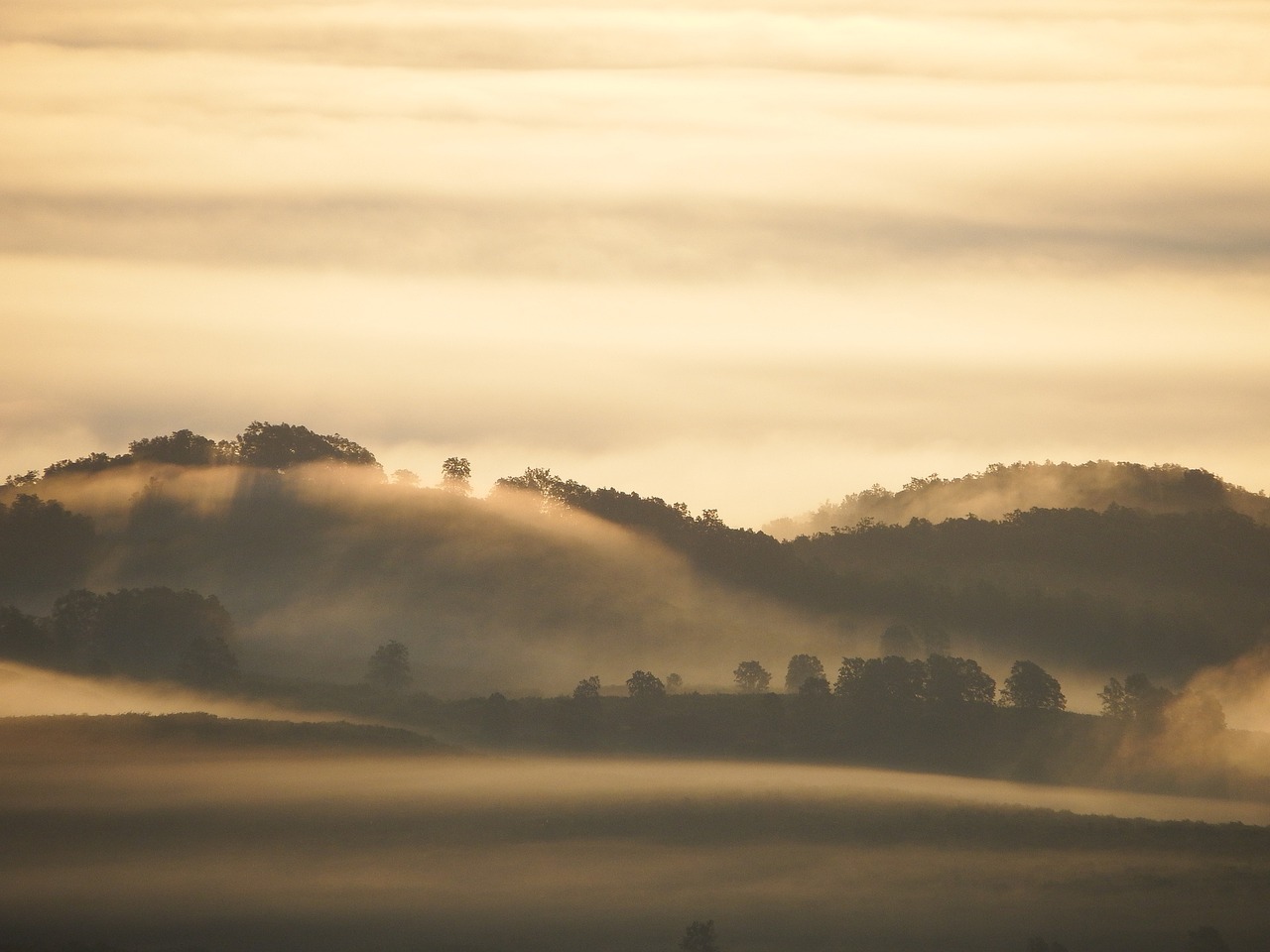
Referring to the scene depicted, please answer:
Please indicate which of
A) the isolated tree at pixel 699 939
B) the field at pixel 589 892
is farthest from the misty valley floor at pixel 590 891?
the isolated tree at pixel 699 939

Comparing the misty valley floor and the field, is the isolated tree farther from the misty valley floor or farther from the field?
the misty valley floor

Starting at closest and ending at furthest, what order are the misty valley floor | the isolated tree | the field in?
1. the isolated tree
2. the field
3. the misty valley floor

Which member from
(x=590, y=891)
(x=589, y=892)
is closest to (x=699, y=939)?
(x=589, y=892)

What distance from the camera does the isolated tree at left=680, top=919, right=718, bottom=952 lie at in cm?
16175

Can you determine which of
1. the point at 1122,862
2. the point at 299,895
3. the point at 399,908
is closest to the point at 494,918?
the point at 399,908

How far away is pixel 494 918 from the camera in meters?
170

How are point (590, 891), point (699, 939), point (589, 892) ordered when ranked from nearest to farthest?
point (699, 939) → point (589, 892) → point (590, 891)

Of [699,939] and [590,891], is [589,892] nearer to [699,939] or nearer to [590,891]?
[590,891]

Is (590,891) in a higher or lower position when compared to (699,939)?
higher

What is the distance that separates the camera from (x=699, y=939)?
163 m

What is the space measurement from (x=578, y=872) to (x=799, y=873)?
21.5 meters

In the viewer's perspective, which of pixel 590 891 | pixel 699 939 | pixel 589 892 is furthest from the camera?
pixel 590 891

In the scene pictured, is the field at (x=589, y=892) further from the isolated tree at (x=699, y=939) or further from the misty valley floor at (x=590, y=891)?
the isolated tree at (x=699, y=939)

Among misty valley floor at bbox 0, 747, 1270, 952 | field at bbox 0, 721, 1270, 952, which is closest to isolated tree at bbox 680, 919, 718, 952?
field at bbox 0, 721, 1270, 952
